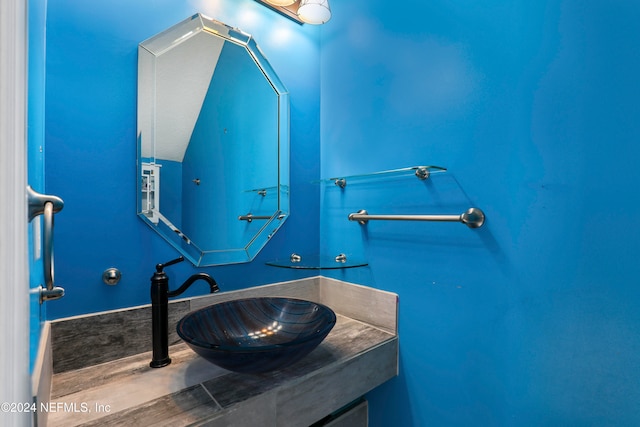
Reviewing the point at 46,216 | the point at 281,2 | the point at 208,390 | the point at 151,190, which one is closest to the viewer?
the point at 46,216

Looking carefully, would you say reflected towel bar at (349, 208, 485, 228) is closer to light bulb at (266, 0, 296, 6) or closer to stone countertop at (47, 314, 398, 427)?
stone countertop at (47, 314, 398, 427)

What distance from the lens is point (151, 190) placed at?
1.06m

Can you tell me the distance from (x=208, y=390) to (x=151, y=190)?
67cm

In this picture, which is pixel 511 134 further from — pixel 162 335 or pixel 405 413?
pixel 162 335

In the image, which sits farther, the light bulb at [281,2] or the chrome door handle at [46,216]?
the light bulb at [281,2]

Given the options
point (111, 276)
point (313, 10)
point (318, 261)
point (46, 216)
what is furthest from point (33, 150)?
point (313, 10)

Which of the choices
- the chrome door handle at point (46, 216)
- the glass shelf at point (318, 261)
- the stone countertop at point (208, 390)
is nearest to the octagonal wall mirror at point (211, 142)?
the glass shelf at point (318, 261)

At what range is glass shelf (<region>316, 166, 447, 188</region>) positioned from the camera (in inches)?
42.4

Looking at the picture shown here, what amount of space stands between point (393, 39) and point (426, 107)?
0.35 meters

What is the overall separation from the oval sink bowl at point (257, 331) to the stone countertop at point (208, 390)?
3.1 inches

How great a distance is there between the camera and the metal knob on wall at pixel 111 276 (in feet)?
3.13

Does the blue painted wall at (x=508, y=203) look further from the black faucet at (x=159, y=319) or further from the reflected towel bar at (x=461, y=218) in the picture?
the black faucet at (x=159, y=319)

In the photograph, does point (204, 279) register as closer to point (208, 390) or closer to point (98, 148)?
point (208, 390)

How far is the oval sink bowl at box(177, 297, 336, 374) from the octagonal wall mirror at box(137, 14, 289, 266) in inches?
8.9
